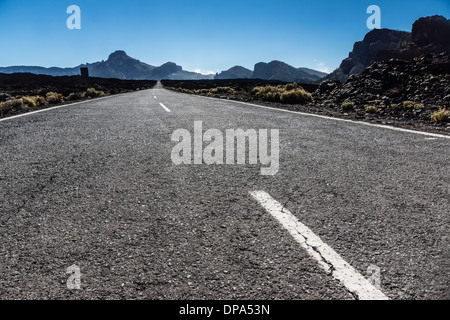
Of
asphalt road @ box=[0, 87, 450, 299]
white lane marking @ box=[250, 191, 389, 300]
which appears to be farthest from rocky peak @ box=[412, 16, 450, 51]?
white lane marking @ box=[250, 191, 389, 300]

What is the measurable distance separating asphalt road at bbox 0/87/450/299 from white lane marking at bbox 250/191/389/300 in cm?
4

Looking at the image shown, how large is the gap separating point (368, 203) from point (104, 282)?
Answer: 2.06m

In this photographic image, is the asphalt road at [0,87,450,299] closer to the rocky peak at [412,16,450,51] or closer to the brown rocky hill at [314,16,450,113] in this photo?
the brown rocky hill at [314,16,450,113]

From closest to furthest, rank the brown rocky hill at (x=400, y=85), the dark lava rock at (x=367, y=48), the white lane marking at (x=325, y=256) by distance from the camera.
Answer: the white lane marking at (x=325, y=256) < the brown rocky hill at (x=400, y=85) < the dark lava rock at (x=367, y=48)

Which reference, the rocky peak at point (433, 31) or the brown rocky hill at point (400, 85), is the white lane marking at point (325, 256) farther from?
the rocky peak at point (433, 31)

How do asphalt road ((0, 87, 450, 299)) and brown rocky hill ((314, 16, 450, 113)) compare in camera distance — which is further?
brown rocky hill ((314, 16, 450, 113))

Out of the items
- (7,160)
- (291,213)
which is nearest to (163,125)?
(7,160)

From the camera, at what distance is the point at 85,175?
9.70 ft

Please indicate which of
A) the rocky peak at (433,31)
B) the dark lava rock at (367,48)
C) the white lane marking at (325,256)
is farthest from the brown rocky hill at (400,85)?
the dark lava rock at (367,48)

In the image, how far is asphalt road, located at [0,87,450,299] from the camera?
4.67ft

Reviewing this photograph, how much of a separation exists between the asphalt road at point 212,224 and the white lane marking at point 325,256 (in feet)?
0.15

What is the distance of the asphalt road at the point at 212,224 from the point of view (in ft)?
4.67

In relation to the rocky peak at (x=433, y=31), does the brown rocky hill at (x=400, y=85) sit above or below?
below
